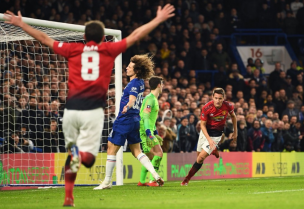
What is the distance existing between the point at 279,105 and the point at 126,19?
6.45m

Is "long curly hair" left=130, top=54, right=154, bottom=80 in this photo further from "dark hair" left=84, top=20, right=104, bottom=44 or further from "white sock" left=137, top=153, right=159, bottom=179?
"dark hair" left=84, top=20, right=104, bottom=44

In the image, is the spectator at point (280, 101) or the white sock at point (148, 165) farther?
the spectator at point (280, 101)

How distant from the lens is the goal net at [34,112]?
1265 cm

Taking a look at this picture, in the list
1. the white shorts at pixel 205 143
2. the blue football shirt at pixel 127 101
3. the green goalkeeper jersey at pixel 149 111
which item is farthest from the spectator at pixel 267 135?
the blue football shirt at pixel 127 101

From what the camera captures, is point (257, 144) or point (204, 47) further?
point (204, 47)

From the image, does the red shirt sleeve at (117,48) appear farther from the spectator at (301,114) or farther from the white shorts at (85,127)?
the spectator at (301,114)

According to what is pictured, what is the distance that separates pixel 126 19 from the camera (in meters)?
21.7

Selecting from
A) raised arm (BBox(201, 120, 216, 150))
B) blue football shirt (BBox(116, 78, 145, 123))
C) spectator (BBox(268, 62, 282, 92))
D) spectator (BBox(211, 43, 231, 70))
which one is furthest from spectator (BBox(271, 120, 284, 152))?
blue football shirt (BBox(116, 78, 145, 123))

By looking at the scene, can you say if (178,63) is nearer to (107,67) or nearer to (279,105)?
(279,105)

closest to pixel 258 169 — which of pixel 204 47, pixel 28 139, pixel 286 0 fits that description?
pixel 204 47

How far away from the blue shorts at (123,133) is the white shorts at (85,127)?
3.58 meters

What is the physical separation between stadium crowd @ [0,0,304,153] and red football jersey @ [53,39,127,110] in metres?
6.17

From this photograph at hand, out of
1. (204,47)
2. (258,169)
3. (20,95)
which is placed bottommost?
(258,169)

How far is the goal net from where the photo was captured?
498 inches
